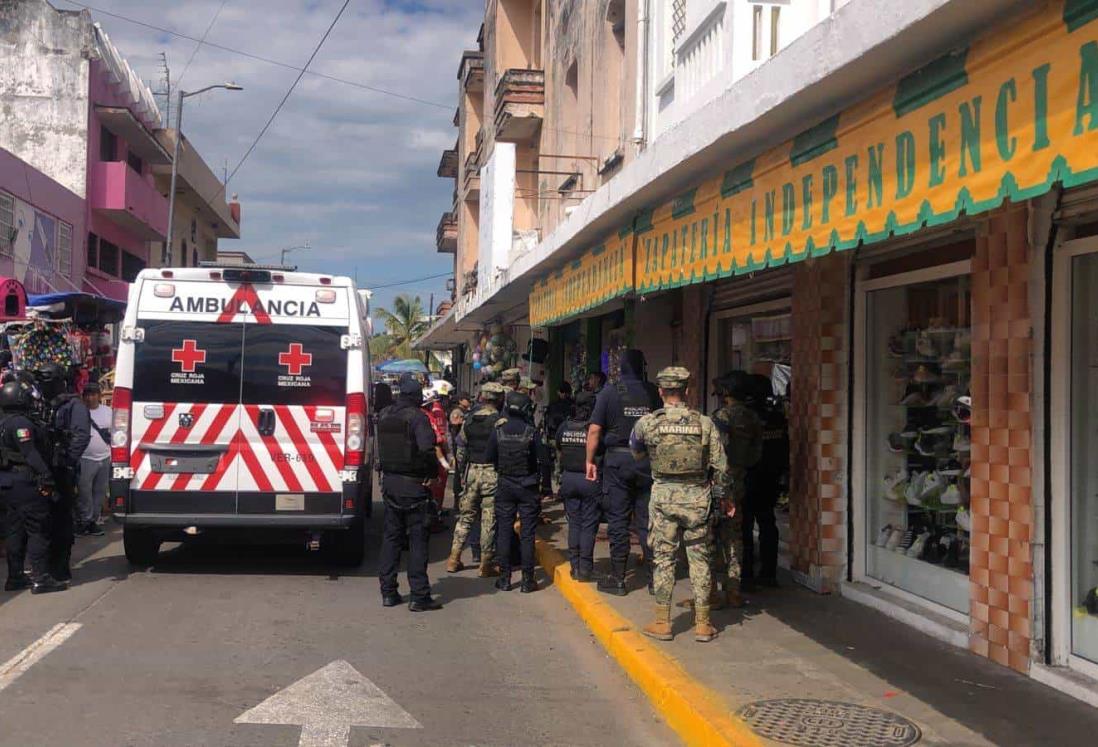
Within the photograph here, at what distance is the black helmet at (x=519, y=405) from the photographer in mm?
8609

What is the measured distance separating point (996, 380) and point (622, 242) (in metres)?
3.91

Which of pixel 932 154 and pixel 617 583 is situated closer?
pixel 932 154

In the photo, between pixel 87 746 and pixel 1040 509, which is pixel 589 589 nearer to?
pixel 1040 509

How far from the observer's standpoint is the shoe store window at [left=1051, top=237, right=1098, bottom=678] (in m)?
5.38

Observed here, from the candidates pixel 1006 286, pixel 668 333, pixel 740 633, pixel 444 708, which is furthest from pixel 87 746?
pixel 668 333

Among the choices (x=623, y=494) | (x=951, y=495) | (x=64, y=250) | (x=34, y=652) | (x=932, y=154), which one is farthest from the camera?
(x=64, y=250)

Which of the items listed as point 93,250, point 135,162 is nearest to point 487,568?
point 93,250

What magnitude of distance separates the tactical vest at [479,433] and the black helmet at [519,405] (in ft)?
1.48

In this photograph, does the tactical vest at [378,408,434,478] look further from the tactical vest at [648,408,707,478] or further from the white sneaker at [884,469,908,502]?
the white sneaker at [884,469,908,502]

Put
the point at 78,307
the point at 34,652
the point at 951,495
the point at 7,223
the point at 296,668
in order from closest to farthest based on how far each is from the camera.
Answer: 1. the point at 296,668
2. the point at 34,652
3. the point at 951,495
4. the point at 78,307
5. the point at 7,223

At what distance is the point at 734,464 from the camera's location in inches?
303

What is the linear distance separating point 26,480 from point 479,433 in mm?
3691

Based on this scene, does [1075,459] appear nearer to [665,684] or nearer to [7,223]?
[665,684]

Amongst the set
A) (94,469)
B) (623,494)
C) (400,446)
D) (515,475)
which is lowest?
(94,469)
